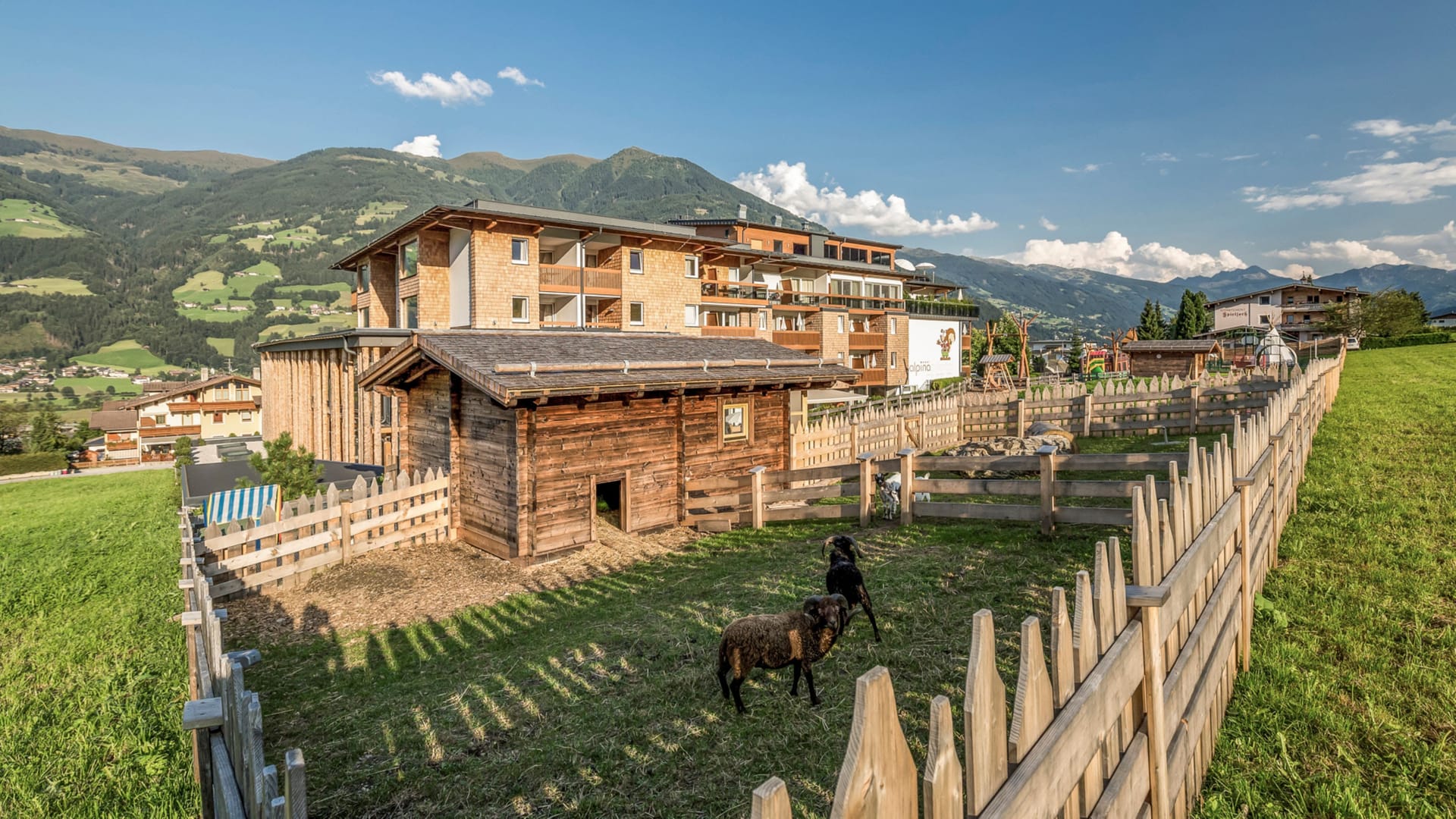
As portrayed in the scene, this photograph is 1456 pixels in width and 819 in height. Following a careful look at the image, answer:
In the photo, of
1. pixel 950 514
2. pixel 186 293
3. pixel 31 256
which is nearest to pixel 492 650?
pixel 950 514

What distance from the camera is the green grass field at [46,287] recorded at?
17388 centimetres

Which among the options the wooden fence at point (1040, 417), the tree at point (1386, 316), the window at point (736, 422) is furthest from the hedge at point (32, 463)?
the tree at point (1386, 316)

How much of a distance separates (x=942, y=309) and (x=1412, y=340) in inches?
1282

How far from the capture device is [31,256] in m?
196

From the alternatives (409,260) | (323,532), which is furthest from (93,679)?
(409,260)

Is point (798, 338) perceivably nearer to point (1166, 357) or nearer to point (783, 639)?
point (1166, 357)

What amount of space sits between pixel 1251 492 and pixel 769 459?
11.3 m

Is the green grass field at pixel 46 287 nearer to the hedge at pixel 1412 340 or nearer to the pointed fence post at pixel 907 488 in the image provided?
the pointed fence post at pixel 907 488

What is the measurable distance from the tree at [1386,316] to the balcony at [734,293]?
162 ft

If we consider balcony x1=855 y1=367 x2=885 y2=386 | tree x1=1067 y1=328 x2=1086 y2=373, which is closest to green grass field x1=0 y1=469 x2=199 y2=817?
balcony x1=855 y1=367 x2=885 y2=386

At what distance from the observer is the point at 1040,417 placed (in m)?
23.6

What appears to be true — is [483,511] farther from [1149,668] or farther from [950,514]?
[1149,668]

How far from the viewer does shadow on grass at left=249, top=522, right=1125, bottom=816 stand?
15.8 feet

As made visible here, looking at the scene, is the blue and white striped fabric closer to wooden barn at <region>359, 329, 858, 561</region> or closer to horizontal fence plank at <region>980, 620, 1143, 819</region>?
wooden barn at <region>359, 329, 858, 561</region>
